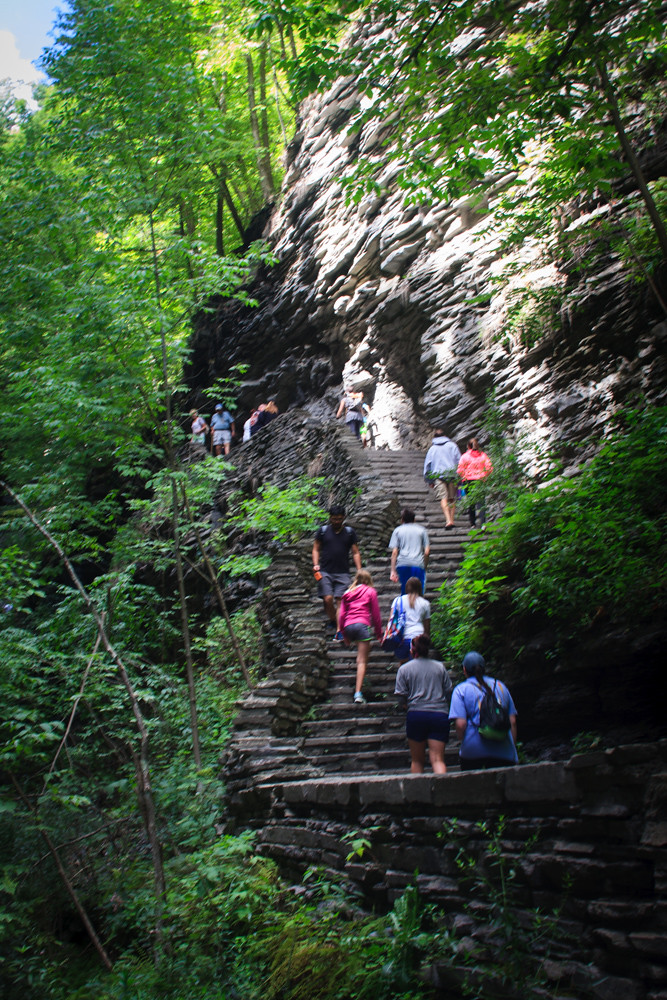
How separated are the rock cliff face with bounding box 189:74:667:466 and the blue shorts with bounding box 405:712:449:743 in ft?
12.3

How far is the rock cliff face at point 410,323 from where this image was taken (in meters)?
9.09

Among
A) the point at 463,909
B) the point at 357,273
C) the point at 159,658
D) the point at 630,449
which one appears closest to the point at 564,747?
the point at 463,909

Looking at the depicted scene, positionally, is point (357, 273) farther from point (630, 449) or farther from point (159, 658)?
point (630, 449)

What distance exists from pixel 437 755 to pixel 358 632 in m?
2.16

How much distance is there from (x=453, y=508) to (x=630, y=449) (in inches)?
214

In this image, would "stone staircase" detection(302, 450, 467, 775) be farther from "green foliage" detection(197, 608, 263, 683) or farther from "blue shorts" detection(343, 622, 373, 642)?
"green foliage" detection(197, 608, 263, 683)

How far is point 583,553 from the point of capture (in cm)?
501

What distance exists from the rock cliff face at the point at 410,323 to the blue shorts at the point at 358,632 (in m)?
3.04

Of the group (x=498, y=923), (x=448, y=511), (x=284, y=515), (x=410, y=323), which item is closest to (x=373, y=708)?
(x=498, y=923)

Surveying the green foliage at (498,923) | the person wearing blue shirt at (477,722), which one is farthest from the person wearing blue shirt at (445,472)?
the green foliage at (498,923)

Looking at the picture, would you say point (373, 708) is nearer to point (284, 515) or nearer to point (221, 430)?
point (284, 515)

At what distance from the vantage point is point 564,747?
4.99 m

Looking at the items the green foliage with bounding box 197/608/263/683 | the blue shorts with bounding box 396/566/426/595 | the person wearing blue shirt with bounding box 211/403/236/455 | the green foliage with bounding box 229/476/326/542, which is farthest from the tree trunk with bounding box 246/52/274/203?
the blue shorts with bounding box 396/566/426/595

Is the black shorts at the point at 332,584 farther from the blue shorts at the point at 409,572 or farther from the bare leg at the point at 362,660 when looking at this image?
the bare leg at the point at 362,660
